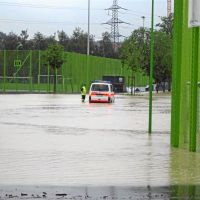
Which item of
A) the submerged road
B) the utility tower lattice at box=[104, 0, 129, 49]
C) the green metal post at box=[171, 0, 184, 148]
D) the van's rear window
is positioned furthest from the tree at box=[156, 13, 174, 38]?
the green metal post at box=[171, 0, 184, 148]

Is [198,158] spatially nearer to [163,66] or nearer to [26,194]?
[26,194]

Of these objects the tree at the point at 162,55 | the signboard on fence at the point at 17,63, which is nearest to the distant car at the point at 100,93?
the signboard on fence at the point at 17,63

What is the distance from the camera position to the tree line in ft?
398

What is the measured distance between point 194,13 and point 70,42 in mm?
116471

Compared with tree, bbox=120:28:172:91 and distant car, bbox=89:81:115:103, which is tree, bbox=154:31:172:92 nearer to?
tree, bbox=120:28:172:91

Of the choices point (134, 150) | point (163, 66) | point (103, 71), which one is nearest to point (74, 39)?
point (103, 71)

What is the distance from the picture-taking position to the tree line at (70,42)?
121 m

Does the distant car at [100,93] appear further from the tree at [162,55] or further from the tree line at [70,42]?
the tree line at [70,42]

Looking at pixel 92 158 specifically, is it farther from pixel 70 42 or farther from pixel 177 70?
pixel 70 42

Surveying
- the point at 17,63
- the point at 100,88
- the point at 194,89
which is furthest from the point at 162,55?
the point at 194,89

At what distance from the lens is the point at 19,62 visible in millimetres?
72938

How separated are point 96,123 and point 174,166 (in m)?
10.8

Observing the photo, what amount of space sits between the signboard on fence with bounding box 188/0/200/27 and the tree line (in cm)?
10791

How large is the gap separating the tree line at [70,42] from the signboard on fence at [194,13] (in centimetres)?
10791
